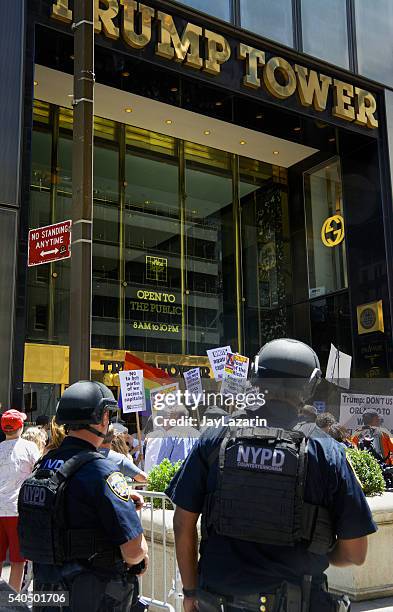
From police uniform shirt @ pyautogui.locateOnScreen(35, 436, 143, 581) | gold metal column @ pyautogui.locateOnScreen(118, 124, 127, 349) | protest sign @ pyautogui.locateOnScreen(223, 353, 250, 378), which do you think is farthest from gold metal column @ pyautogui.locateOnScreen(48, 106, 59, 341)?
police uniform shirt @ pyautogui.locateOnScreen(35, 436, 143, 581)

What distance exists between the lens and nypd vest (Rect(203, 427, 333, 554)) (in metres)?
2.35

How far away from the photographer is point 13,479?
6.15m

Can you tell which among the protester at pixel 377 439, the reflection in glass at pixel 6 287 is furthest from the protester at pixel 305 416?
the reflection in glass at pixel 6 287

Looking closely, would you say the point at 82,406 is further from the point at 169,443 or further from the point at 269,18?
the point at 269,18

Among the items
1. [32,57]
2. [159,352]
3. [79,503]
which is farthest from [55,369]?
[79,503]

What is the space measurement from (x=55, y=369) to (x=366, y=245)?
9.60 meters

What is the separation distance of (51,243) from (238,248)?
16909 millimetres

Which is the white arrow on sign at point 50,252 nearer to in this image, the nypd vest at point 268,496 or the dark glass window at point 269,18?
the nypd vest at point 268,496

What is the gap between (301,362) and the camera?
8.96 ft

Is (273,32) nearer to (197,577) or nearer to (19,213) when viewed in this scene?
(19,213)

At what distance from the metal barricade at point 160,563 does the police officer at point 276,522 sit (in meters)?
2.96

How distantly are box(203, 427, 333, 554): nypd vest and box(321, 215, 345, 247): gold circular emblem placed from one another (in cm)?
1878

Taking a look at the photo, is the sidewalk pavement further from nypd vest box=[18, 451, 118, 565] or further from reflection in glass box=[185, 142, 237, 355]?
reflection in glass box=[185, 142, 237, 355]

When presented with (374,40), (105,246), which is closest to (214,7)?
(374,40)
